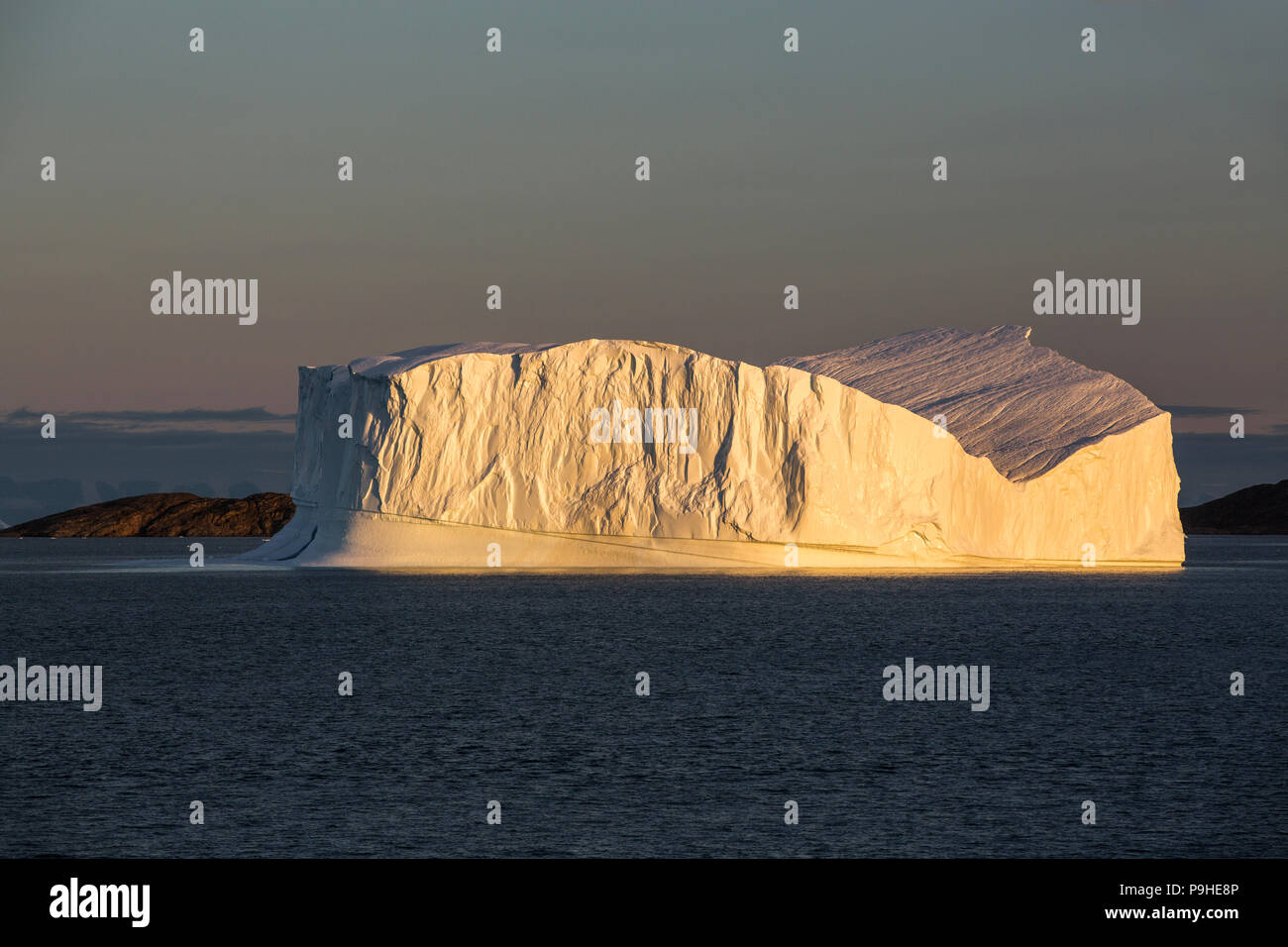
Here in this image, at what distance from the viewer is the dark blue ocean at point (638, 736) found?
1258 centimetres

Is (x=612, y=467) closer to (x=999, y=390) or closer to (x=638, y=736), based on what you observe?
(x=999, y=390)

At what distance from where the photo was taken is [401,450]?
42031mm

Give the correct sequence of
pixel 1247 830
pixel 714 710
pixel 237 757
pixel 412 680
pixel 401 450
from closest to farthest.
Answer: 1. pixel 1247 830
2. pixel 237 757
3. pixel 714 710
4. pixel 412 680
5. pixel 401 450

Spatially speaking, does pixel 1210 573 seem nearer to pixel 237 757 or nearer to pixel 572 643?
pixel 572 643

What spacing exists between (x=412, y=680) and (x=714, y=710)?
5502 mm

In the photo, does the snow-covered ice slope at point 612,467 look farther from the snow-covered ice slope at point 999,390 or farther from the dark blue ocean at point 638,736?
the dark blue ocean at point 638,736

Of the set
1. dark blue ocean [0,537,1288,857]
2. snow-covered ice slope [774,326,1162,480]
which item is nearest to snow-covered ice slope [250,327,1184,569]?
snow-covered ice slope [774,326,1162,480]

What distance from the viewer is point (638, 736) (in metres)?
17.7

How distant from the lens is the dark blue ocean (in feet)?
41.3

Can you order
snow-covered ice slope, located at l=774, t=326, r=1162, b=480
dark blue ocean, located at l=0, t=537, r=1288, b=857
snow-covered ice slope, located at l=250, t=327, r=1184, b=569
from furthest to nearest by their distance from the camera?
1. snow-covered ice slope, located at l=774, t=326, r=1162, b=480
2. snow-covered ice slope, located at l=250, t=327, r=1184, b=569
3. dark blue ocean, located at l=0, t=537, r=1288, b=857

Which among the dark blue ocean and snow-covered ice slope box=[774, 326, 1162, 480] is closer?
the dark blue ocean

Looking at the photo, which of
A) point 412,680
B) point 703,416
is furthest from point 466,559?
point 412,680

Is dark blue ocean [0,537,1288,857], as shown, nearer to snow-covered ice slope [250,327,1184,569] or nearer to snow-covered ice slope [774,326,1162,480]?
snow-covered ice slope [250,327,1184,569]

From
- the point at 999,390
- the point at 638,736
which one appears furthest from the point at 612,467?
the point at 638,736
